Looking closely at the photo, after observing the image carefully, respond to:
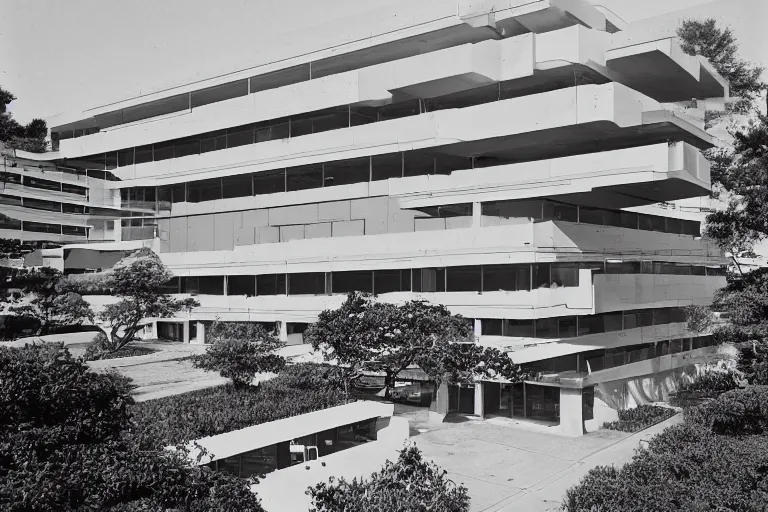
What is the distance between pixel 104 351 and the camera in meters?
29.3

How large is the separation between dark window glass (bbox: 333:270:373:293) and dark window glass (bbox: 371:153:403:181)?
14.9ft

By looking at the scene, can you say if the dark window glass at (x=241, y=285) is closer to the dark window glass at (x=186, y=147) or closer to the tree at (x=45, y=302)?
the dark window glass at (x=186, y=147)

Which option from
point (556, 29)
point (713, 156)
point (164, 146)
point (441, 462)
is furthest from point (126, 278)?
point (713, 156)

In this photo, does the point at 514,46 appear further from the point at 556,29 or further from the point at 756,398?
the point at 756,398

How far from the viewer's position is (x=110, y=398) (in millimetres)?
11656

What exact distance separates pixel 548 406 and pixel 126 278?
18798mm

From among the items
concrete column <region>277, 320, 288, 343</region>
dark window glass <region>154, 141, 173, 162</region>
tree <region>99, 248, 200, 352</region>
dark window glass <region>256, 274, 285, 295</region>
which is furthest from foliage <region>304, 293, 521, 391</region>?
dark window glass <region>154, 141, 173, 162</region>

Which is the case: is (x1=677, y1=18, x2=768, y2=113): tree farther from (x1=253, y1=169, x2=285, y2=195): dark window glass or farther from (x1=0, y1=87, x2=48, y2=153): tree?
(x1=0, y1=87, x2=48, y2=153): tree

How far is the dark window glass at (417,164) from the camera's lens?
102 feet

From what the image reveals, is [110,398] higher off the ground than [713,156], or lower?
lower

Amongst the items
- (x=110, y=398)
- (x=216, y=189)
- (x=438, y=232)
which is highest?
(x=216, y=189)

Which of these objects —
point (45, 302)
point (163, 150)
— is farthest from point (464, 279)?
point (163, 150)

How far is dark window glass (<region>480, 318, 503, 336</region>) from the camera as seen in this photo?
Result: 29.1 m

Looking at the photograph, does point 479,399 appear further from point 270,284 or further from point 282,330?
point 270,284
